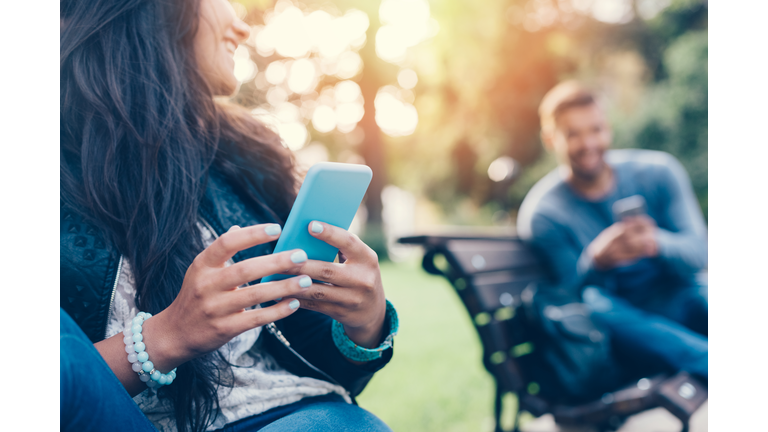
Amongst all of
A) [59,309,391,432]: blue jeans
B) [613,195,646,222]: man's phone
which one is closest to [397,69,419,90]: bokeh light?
[613,195,646,222]: man's phone

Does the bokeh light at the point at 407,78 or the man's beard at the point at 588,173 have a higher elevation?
the bokeh light at the point at 407,78

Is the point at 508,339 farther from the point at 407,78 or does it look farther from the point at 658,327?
the point at 407,78

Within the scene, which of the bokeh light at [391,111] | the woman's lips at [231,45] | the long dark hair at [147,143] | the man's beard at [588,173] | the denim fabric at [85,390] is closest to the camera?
the denim fabric at [85,390]

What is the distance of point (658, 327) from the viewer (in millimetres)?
2295

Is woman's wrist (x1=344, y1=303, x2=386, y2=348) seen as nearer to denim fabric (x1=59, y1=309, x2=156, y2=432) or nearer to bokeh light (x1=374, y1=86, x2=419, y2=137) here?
denim fabric (x1=59, y1=309, x2=156, y2=432)

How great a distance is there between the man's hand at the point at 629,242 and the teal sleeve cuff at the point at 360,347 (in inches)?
67.3

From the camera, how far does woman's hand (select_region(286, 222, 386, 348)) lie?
36.7 inches

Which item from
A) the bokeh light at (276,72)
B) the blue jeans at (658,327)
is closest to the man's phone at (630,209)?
the blue jeans at (658,327)

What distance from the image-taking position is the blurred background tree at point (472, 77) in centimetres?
1277

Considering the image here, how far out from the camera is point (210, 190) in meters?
1.25

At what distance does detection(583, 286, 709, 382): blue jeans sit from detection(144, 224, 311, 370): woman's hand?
199 cm

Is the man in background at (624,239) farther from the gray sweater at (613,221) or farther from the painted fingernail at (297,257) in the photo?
the painted fingernail at (297,257)
